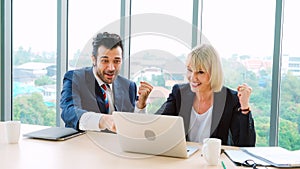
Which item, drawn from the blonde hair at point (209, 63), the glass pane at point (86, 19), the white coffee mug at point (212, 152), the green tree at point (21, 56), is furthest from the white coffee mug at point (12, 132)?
the green tree at point (21, 56)

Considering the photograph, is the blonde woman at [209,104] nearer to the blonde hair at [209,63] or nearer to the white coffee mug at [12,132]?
the blonde hair at [209,63]

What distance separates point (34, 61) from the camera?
3879 millimetres

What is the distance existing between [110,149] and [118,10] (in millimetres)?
2096

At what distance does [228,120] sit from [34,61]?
2.51 metres

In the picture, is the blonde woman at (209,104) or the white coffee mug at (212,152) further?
the blonde woman at (209,104)

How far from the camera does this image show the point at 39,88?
390 cm

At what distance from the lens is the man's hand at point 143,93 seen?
231cm

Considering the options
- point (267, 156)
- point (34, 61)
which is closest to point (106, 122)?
point (267, 156)

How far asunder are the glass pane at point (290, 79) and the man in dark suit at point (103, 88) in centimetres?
139

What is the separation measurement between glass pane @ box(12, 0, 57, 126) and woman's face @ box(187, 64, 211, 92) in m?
2.00

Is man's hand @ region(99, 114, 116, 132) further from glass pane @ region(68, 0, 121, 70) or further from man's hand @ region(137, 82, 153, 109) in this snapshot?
glass pane @ region(68, 0, 121, 70)

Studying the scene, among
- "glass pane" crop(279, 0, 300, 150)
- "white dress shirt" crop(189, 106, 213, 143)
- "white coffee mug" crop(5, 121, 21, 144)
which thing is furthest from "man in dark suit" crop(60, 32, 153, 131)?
"glass pane" crop(279, 0, 300, 150)

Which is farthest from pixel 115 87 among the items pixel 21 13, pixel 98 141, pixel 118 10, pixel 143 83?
pixel 21 13

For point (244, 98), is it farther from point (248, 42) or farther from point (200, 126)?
point (248, 42)
